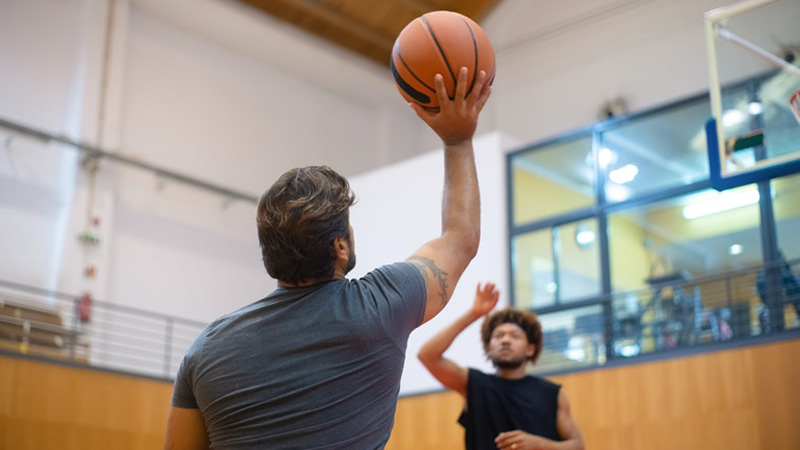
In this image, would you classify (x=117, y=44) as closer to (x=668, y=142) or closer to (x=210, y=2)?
(x=210, y=2)

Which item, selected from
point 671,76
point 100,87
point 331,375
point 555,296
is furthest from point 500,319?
point 100,87

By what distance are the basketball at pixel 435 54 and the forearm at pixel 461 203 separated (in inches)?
9.6

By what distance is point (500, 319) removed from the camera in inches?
212

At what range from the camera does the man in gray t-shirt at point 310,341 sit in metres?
1.76

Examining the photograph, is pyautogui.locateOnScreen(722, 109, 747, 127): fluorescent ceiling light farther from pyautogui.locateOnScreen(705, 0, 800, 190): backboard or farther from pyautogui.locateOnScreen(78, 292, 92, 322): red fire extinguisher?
pyautogui.locateOnScreen(78, 292, 92, 322): red fire extinguisher

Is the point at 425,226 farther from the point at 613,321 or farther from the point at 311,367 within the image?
the point at 311,367

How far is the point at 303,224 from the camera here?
183cm

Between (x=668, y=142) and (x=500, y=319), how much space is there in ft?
19.3

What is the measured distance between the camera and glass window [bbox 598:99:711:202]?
10.3 metres

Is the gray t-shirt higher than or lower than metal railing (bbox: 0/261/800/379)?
lower

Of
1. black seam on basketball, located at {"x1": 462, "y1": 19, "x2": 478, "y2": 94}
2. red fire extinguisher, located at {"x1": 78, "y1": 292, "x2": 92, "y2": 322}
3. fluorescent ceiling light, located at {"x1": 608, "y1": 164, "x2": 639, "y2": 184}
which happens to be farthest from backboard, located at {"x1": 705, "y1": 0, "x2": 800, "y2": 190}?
red fire extinguisher, located at {"x1": 78, "y1": 292, "x2": 92, "y2": 322}

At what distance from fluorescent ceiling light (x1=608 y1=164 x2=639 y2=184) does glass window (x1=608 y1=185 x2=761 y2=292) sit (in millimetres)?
380

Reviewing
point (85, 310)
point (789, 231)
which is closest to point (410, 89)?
point (789, 231)

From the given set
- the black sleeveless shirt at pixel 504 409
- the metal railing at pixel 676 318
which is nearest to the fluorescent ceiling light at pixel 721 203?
the metal railing at pixel 676 318
